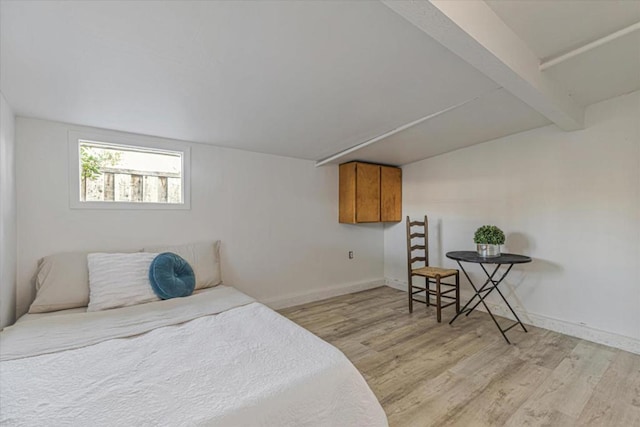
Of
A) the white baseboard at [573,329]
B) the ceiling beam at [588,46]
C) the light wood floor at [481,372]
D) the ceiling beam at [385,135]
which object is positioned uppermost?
the ceiling beam at [588,46]

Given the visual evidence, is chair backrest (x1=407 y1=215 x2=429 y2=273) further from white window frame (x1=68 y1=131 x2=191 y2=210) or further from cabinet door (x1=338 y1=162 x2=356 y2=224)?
white window frame (x1=68 y1=131 x2=191 y2=210)

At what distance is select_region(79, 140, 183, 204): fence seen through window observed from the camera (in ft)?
8.38

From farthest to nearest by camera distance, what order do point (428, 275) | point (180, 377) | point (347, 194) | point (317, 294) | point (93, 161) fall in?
point (347, 194) < point (317, 294) < point (428, 275) < point (93, 161) < point (180, 377)

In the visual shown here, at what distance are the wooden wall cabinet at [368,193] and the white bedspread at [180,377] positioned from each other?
2480 millimetres

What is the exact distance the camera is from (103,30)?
1381 millimetres

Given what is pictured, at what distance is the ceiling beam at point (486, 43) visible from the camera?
120 cm

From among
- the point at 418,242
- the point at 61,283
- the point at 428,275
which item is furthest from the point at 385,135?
the point at 61,283

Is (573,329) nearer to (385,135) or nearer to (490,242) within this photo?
(490,242)

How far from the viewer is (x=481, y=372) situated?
2.15m

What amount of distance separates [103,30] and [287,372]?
1.87 metres

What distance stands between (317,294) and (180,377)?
278 centimetres

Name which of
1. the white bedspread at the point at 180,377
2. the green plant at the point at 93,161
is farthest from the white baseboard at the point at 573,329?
the green plant at the point at 93,161

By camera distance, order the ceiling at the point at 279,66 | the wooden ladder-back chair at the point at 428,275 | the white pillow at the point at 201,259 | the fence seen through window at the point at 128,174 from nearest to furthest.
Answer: the ceiling at the point at 279,66
the fence seen through window at the point at 128,174
the white pillow at the point at 201,259
the wooden ladder-back chair at the point at 428,275

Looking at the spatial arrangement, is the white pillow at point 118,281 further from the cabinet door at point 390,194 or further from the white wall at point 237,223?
the cabinet door at point 390,194
